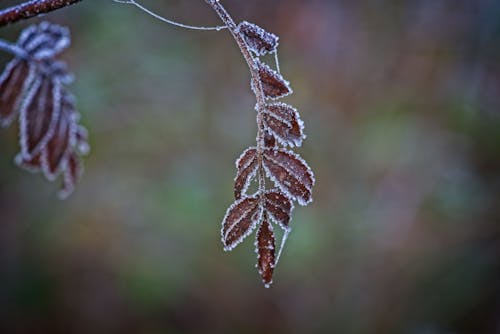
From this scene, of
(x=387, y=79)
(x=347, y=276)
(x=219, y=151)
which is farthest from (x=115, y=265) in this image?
(x=387, y=79)

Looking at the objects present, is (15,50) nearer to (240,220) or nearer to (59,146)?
(59,146)

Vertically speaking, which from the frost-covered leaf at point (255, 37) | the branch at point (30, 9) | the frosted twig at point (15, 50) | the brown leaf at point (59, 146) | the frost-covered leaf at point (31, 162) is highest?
the frosted twig at point (15, 50)

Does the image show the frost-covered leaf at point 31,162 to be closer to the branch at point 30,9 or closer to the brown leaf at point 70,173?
the brown leaf at point 70,173

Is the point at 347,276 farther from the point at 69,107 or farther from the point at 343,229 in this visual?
the point at 69,107

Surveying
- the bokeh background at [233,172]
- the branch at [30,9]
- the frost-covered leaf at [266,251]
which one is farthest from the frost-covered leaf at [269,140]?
the bokeh background at [233,172]

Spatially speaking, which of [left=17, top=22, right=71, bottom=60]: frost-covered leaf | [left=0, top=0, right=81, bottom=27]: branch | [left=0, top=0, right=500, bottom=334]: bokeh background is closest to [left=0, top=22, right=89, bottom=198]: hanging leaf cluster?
[left=17, top=22, right=71, bottom=60]: frost-covered leaf

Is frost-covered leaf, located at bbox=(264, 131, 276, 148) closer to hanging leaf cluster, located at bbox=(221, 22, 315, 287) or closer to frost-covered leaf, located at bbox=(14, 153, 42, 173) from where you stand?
hanging leaf cluster, located at bbox=(221, 22, 315, 287)
